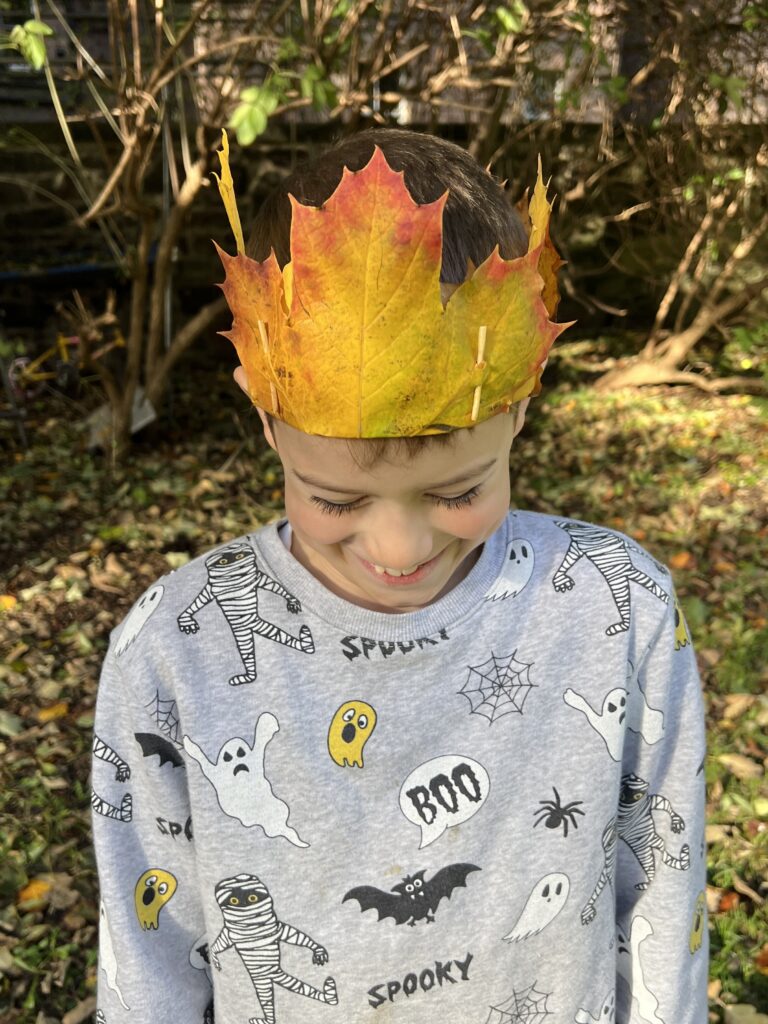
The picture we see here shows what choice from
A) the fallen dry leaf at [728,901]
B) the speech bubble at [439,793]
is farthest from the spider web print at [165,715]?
the fallen dry leaf at [728,901]

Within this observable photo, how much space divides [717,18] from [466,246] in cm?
494

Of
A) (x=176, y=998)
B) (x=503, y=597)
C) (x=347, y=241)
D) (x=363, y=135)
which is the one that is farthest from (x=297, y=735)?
(x=363, y=135)

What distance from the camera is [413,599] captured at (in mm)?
1184

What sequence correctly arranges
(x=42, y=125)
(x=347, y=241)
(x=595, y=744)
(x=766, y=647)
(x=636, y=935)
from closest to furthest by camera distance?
(x=347, y=241) → (x=595, y=744) → (x=636, y=935) → (x=766, y=647) → (x=42, y=125)

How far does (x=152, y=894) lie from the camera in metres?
1.26

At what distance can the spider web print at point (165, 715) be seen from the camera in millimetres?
1187

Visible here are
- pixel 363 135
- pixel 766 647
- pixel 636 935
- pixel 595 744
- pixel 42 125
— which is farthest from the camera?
pixel 42 125

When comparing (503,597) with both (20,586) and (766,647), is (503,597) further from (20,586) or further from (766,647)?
(20,586)

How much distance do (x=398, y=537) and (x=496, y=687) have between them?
310 millimetres

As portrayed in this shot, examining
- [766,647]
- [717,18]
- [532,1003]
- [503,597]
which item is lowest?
[766,647]

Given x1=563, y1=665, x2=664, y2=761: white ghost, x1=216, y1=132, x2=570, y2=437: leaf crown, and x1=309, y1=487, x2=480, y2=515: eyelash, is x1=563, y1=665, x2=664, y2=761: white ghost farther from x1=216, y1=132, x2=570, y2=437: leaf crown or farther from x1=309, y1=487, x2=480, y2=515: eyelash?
x1=216, y1=132, x2=570, y2=437: leaf crown

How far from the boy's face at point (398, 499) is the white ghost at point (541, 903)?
1.56 feet

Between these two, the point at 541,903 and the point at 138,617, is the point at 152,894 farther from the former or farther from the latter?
the point at 541,903

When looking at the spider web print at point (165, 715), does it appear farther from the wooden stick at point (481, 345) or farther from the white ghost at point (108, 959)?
the wooden stick at point (481, 345)
